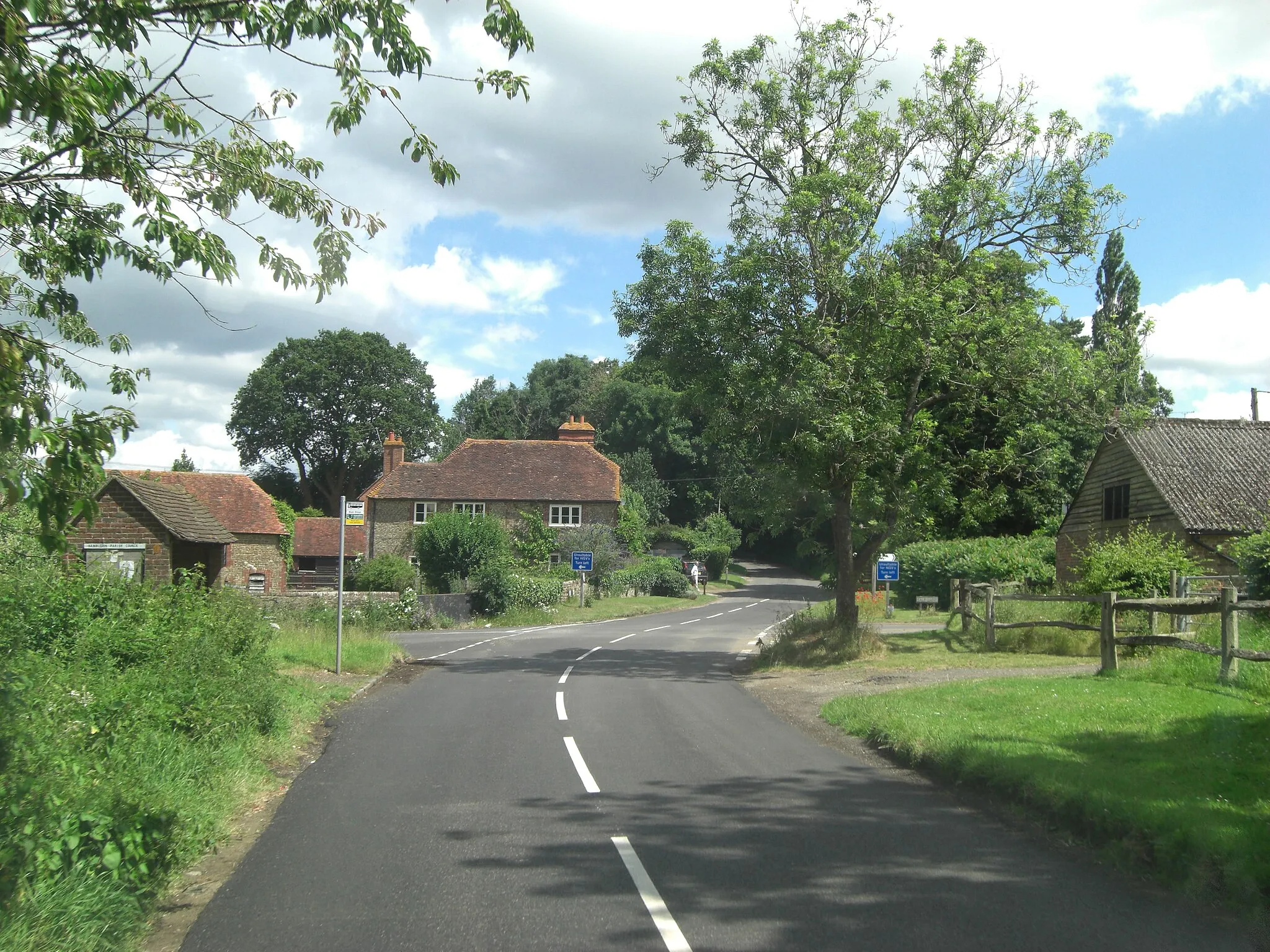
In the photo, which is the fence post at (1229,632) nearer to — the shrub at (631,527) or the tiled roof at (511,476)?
the shrub at (631,527)

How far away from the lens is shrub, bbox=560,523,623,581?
54.2 m

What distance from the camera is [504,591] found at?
135ft

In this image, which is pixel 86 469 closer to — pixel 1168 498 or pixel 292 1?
pixel 292 1

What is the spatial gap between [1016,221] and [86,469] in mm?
21083

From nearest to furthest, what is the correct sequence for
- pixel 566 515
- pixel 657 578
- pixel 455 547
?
1. pixel 455 547
2. pixel 657 578
3. pixel 566 515

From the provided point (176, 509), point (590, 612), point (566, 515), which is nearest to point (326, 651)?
point (176, 509)

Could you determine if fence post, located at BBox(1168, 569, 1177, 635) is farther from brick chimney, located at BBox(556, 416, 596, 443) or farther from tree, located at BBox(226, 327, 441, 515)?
tree, located at BBox(226, 327, 441, 515)

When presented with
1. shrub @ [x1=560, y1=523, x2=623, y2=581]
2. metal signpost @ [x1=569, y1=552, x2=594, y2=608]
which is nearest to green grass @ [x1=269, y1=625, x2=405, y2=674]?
metal signpost @ [x1=569, y1=552, x2=594, y2=608]

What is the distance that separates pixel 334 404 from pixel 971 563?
166 feet

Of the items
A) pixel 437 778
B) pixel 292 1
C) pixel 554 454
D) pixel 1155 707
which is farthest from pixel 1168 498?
pixel 554 454

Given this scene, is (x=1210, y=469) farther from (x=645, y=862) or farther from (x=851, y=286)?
(x=645, y=862)

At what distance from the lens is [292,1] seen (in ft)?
21.8

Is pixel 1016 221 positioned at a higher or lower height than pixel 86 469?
higher

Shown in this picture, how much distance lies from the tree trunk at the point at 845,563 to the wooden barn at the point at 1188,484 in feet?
22.6
